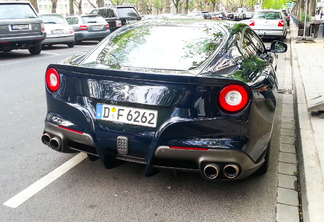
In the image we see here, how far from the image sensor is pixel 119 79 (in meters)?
2.83

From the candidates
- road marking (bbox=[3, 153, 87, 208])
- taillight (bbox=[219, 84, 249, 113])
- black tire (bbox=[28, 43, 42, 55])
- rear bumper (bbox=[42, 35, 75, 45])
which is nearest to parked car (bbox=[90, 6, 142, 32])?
rear bumper (bbox=[42, 35, 75, 45])

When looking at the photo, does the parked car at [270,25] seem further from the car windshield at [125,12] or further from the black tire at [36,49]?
the black tire at [36,49]

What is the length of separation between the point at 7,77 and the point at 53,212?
6480 mm

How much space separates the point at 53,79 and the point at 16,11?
962 centimetres

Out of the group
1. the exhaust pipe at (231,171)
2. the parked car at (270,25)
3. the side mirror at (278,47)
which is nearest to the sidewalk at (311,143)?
the exhaust pipe at (231,171)

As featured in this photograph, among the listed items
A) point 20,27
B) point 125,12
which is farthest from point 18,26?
point 125,12

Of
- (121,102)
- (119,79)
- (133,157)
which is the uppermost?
(119,79)

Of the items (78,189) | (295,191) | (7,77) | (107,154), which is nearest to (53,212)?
(78,189)

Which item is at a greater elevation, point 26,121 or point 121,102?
point 121,102

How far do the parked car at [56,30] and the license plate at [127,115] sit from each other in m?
12.5

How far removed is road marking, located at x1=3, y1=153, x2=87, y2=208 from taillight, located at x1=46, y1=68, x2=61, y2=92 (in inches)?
34.2

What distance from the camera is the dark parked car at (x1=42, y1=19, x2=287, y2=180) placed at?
8.78ft

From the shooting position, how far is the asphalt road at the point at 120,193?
283cm

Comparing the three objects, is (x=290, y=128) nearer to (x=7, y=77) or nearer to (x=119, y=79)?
(x=119, y=79)
